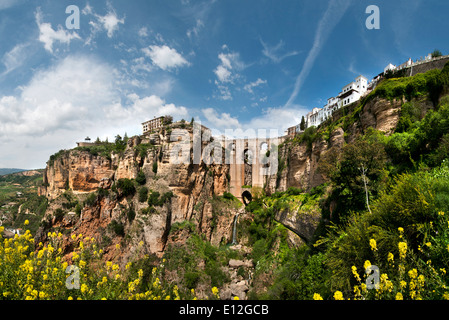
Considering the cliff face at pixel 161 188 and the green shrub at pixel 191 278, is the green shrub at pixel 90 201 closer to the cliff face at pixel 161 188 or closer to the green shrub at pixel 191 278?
the cliff face at pixel 161 188

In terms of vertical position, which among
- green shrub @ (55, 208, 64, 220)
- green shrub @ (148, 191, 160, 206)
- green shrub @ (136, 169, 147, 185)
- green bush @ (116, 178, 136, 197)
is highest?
green shrub @ (136, 169, 147, 185)

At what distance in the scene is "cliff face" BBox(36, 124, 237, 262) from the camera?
22.9 metres

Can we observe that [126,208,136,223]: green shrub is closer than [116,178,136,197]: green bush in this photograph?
Yes

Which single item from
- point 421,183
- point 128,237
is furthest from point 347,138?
point 128,237

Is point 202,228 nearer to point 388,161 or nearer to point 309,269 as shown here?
Result: point 309,269

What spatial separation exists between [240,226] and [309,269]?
17.3m

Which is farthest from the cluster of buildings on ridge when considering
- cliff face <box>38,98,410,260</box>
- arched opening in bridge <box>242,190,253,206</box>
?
arched opening in bridge <box>242,190,253,206</box>

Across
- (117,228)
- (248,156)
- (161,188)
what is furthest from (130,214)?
(248,156)

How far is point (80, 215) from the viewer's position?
77.7ft

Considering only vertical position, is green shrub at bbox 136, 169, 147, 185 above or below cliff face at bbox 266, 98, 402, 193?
below

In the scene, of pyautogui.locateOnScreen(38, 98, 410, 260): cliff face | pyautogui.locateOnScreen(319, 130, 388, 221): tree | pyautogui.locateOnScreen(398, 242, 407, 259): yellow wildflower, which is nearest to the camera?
pyautogui.locateOnScreen(398, 242, 407, 259): yellow wildflower

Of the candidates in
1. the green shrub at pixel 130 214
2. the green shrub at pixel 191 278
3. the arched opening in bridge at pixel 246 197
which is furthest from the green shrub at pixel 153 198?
the arched opening in bridge at pixel 246 197

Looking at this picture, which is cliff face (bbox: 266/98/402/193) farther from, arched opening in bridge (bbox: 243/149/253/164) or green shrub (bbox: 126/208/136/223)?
green shrub (bbox: 126/208/136/223)
